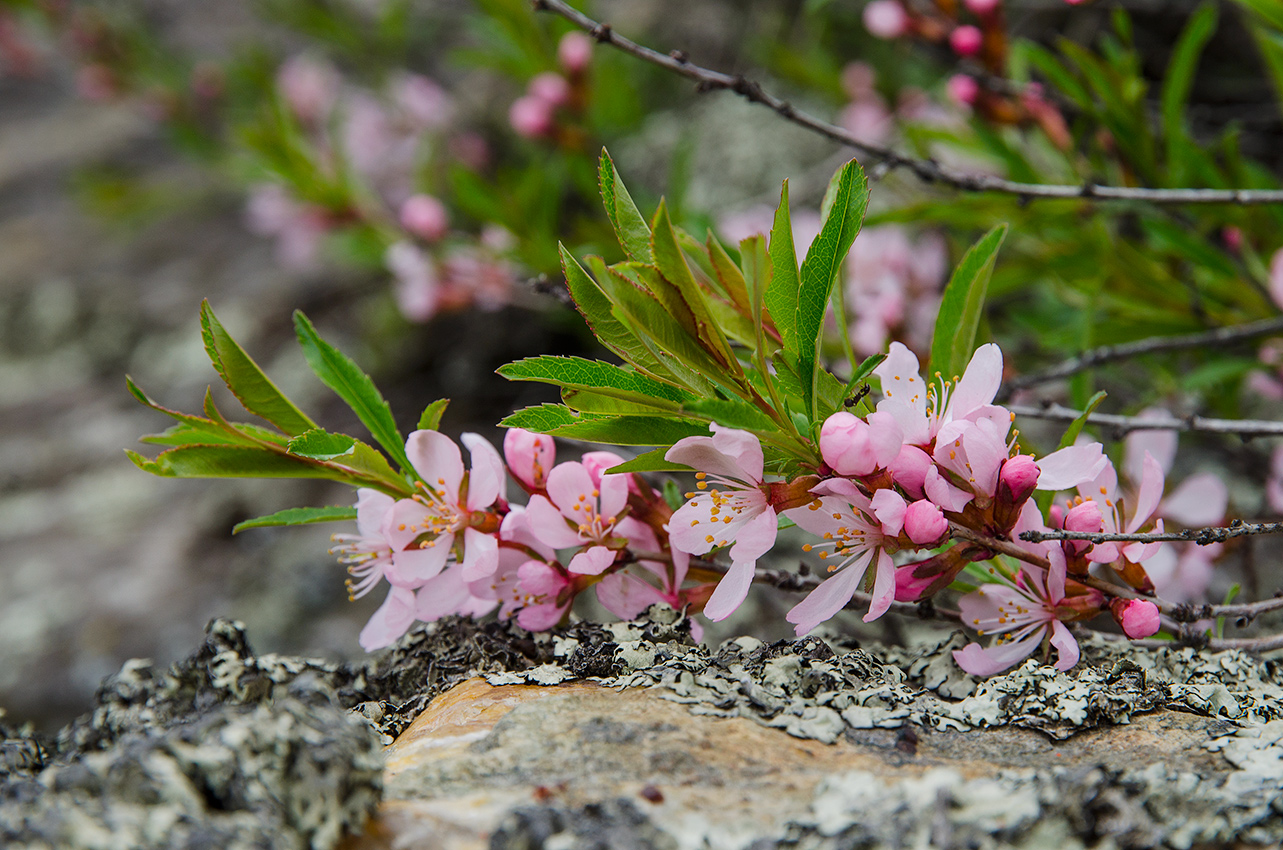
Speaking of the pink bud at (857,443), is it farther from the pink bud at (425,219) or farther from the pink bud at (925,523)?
the pink bud at (425,219)

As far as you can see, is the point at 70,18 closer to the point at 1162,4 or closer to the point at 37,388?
the point at 37,388

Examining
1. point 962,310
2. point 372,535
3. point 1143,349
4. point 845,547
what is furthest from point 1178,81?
point 372,535

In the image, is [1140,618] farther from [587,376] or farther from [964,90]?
[964,90]

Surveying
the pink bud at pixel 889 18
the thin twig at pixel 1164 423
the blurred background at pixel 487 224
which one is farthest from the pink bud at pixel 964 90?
the thin twig at pixel 1164 423

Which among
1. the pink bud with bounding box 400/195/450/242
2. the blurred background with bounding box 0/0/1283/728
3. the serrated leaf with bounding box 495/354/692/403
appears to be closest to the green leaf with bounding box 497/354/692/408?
the serrated leaf with bounding box 495/354/692/403

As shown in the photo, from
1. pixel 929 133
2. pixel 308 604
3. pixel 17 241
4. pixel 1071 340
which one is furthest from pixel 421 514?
pixel 17 241

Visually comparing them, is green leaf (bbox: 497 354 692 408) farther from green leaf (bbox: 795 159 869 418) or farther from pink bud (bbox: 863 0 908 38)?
A: pink bud (bbox: 863 0 908 38)
